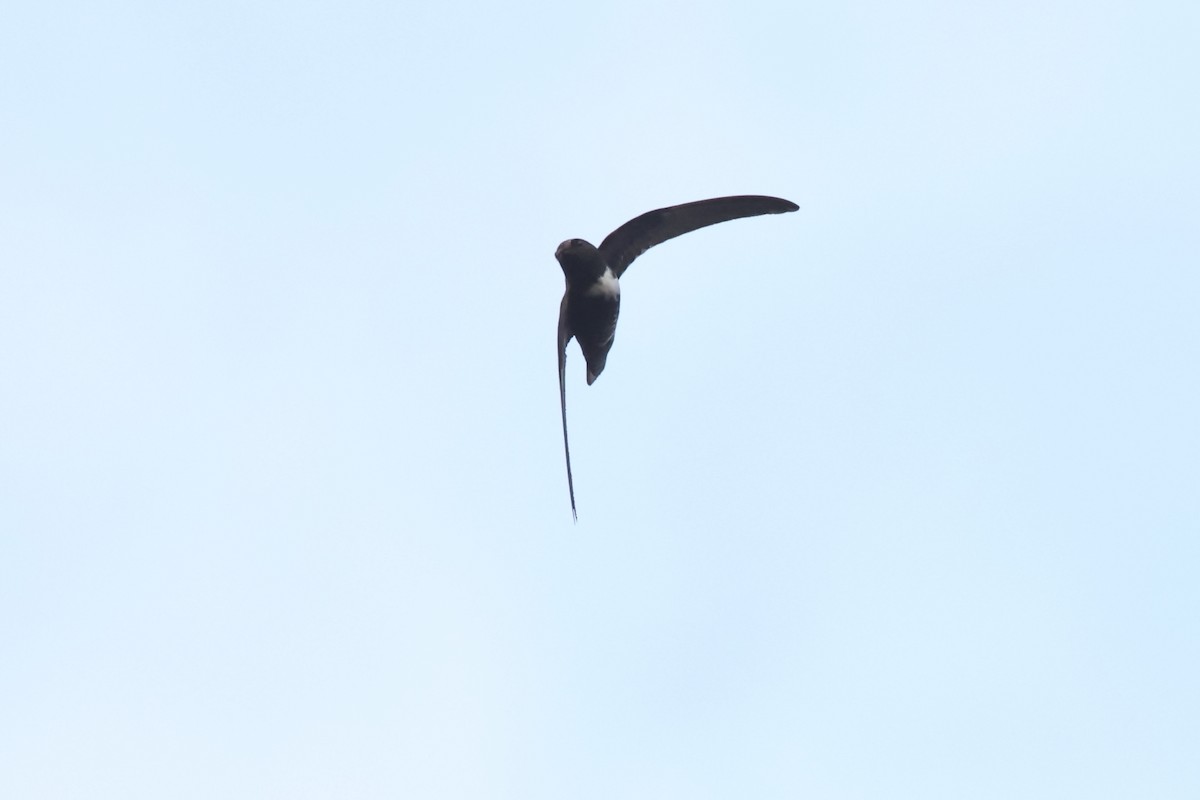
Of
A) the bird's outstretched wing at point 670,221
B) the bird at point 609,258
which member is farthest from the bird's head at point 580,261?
the bird's outstretched wing at point 670,221

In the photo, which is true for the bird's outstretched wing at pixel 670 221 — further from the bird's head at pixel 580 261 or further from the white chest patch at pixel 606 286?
the bird's head at pixel 580 261

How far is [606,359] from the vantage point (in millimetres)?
19312

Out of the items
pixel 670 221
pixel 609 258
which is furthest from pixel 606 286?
pixel 670 221

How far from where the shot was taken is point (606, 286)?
703 inches

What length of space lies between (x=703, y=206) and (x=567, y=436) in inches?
144

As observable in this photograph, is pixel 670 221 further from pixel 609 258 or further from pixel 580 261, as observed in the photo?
pixel 580 261

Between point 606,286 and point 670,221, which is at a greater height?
point 670,221

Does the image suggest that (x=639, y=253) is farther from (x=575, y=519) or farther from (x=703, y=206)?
(x=575, y=519)

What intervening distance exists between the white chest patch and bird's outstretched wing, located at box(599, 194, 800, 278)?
24 centimetres

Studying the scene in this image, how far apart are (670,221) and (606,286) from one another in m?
1.30

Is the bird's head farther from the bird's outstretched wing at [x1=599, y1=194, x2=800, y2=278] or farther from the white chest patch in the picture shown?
the bird's outstretched wing at [x1=599, y1=194, x2=800, y2=278]

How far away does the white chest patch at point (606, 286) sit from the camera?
17750mm

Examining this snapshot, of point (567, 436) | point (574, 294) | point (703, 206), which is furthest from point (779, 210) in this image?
point (567, 436)

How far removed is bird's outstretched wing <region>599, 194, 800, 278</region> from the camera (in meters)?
18.2
